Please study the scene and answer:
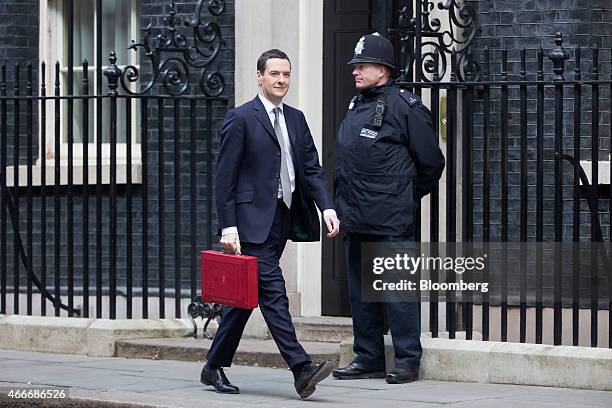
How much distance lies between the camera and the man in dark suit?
837 centimetres

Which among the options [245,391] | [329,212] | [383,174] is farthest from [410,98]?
[245,391]

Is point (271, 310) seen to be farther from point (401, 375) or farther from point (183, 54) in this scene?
point (183, 54)

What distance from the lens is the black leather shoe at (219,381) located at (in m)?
8.61

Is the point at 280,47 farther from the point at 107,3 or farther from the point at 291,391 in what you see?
the point at 291,391

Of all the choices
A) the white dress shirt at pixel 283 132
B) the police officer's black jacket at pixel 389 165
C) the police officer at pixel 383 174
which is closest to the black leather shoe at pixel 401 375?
A: the police officer at pixel 383 174

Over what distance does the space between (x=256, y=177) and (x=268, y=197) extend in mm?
130

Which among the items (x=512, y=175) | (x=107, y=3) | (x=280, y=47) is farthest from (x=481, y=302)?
(x=107, y=3)

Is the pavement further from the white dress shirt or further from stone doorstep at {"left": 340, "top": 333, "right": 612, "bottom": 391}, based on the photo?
the white dress shirt

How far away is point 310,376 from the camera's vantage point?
816 cm

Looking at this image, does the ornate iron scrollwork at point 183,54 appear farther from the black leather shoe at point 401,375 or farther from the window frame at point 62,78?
the black leather shoe at point 401,375

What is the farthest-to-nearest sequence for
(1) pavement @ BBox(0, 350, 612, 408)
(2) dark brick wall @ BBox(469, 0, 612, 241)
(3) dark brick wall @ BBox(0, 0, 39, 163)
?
(3) dark brick wall @ BBox(0, 0, 39, 163) → (2) dark brick wall @ BBox(469, 0, 612, 241) → (1) pavement @ BBox(0, 350, 612, 408)

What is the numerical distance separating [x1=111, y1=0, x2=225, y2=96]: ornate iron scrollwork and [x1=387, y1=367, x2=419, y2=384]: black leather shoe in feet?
9.79

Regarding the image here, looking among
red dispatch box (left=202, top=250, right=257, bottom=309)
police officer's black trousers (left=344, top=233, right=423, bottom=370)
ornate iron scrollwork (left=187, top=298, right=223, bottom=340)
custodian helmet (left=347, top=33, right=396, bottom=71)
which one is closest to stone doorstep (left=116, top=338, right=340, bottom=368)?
ornate iron scrollwork (left=187, top=298, right=223, bottom=340)

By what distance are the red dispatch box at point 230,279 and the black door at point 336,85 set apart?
298 cm
